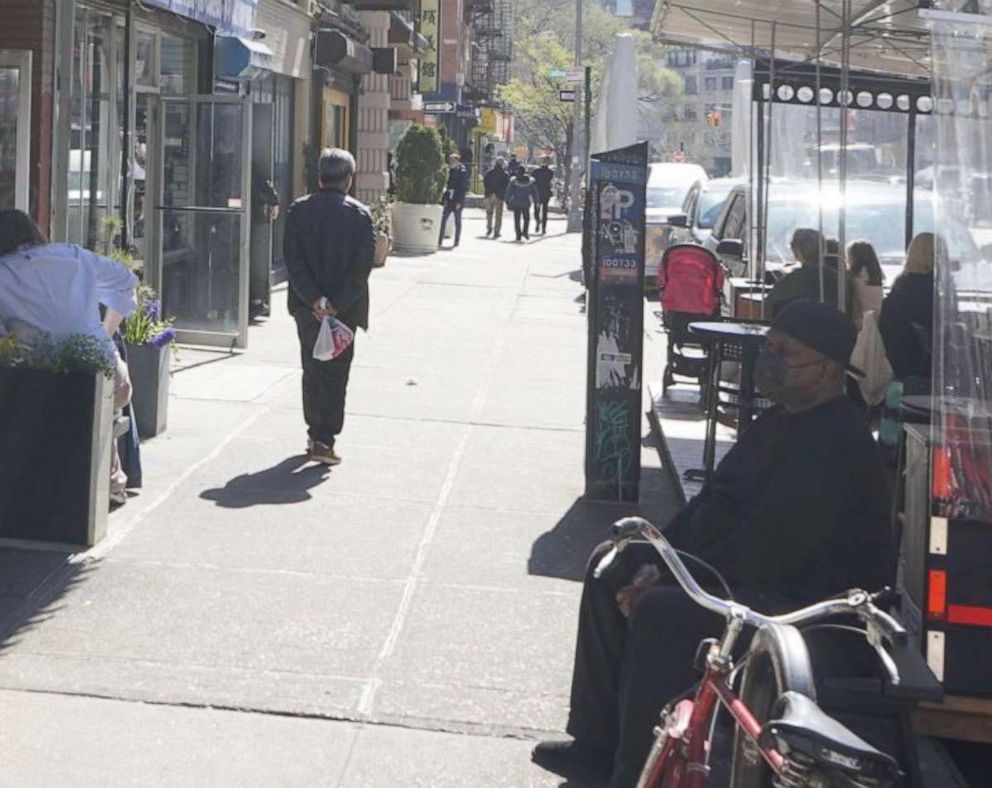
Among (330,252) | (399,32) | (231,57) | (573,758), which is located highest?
(399,32)

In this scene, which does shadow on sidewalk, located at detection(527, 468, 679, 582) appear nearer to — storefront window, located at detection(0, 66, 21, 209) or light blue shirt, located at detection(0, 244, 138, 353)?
light blue shirt, located at detection(0, 244, 138, 353)

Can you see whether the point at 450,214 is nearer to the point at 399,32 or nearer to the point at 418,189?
the point at 418,189

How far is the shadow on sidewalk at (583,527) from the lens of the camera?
7.27 metres

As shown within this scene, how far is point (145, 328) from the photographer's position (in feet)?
31.0

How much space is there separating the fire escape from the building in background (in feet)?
31.6

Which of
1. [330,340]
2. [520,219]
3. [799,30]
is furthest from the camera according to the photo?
[520,219]

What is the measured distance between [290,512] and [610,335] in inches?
72.5

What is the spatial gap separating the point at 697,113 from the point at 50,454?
10804cm

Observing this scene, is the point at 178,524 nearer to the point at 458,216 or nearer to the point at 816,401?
the point at 816,401

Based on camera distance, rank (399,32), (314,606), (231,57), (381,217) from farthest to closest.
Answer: (399,32), (381,217), (231,57), (314,606)

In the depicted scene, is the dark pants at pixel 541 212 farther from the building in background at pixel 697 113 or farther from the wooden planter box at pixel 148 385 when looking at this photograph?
the building in background at pixel 697 113

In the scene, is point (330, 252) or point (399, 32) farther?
point (399, 32)

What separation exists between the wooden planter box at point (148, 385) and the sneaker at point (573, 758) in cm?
487

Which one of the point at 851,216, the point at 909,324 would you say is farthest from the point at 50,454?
the point at 851,216
